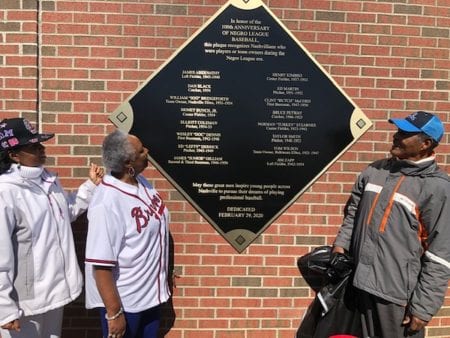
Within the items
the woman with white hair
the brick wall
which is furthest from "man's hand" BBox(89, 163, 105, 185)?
the woman with white hair

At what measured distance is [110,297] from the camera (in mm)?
2463

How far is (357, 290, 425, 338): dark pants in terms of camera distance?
9.32ft

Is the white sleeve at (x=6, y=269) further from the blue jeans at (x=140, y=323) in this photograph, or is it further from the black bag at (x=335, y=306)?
the black bag at (x=335, y=306)

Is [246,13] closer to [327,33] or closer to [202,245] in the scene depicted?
[327,33]

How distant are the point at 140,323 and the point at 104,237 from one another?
0.66m

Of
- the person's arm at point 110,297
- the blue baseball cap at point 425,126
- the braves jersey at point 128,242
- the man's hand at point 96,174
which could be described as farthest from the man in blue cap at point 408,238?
the man's hand at point 96,174

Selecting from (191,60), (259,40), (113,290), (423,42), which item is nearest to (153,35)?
(191,60)

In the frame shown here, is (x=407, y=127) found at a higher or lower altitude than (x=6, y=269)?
higher

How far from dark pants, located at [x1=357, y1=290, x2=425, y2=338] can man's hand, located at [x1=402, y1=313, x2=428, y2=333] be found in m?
0.03

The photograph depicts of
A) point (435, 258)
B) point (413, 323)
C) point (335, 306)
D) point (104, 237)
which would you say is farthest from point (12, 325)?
point (435, 258)

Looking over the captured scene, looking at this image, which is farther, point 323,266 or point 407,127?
point 323,266

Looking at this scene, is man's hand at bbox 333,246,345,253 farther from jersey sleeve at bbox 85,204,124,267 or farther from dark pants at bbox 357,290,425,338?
jersey sleeve at bbox 85,204,124,267

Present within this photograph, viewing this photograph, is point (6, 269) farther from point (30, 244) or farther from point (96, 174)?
point (96, 174)

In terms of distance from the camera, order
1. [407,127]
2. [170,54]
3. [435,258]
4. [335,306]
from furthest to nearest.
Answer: [170,54] < [335,306] < [407,127] < [435,258]
